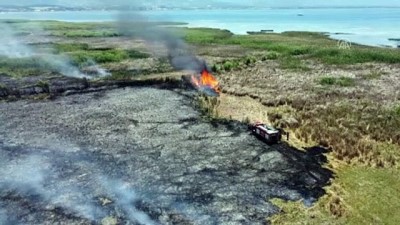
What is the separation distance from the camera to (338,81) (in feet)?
193

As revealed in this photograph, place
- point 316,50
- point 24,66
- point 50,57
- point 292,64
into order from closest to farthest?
point 24,66, point 292,64, point 50,57, point 316,50

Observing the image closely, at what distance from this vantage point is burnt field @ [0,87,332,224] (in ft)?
82.2

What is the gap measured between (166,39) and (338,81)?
109 ft

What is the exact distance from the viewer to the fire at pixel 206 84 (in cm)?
5444

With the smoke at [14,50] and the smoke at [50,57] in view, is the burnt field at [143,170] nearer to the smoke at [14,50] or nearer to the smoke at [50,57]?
the smoke at [50,57]

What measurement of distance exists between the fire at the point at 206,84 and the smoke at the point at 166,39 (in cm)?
564

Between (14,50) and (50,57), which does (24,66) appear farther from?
(14,50)

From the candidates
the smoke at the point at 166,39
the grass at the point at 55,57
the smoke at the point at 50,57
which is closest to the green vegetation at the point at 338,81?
the smoke at the point at 166,39

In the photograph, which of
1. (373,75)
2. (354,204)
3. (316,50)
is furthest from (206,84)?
(316,50)

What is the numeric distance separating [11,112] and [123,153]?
18191 millimetres

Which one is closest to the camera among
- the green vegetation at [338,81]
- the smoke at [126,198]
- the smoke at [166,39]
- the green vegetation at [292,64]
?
the smoke at [126,198]

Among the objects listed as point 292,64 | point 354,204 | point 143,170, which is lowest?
point 143,170

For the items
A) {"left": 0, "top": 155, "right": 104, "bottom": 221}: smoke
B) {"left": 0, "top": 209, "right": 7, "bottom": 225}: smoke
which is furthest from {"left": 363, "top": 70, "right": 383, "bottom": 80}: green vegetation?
{"left": 0, "top": 209, "right": 7, "bottom": 225}: smoke

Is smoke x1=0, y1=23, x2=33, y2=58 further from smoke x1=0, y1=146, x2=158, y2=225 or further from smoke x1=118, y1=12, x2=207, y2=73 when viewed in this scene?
smoke x1=0, y1=146, x2=158, y2=225
